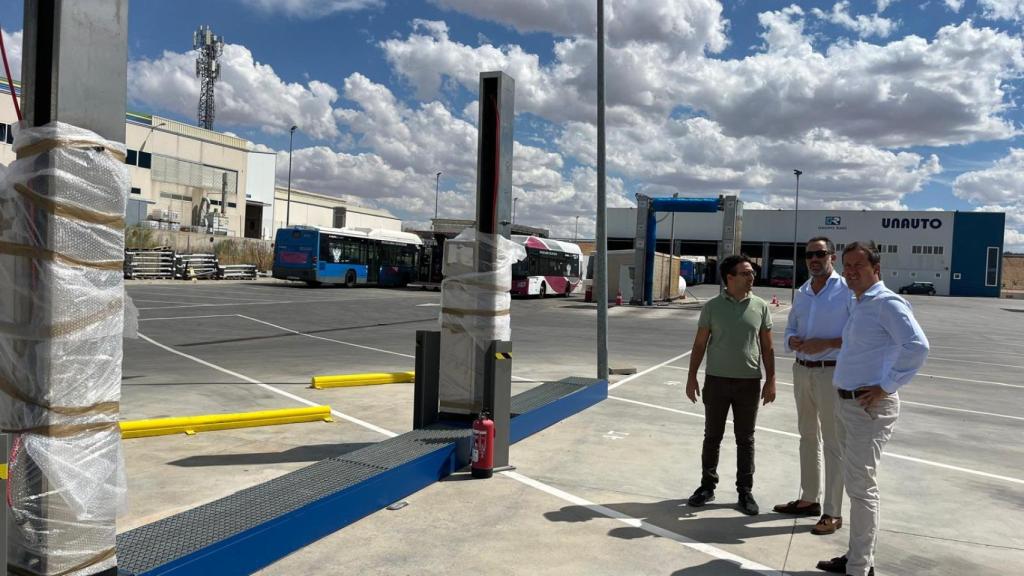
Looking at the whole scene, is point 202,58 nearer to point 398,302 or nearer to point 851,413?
point 398,302

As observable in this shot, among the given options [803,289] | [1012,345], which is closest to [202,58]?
[1012,345]

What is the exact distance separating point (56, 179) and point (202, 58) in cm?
10314

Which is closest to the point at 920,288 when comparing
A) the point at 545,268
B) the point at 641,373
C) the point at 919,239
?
the point at 919,239

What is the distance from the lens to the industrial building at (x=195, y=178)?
182ft

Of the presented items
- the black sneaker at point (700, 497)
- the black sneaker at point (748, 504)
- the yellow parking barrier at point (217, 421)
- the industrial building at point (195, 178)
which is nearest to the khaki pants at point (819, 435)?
the black sneaker at point (748, 504)

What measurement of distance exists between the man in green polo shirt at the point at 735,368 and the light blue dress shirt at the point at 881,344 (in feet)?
3.47

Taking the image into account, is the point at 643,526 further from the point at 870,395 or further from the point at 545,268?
the point at 545,268

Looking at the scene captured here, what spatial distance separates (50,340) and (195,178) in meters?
66.3

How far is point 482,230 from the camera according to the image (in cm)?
674

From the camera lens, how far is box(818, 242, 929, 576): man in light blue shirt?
405 centimetres

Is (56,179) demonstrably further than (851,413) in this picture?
No

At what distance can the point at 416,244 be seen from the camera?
40.6 metres

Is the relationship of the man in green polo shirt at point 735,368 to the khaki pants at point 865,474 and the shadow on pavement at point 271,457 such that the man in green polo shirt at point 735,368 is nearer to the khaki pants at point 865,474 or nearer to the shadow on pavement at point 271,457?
the khaki pants at point 865,474

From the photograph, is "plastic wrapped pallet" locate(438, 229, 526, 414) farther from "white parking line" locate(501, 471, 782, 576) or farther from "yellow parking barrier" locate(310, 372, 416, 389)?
"yellow parking barrier" locate(310, 372, 416, 389)
